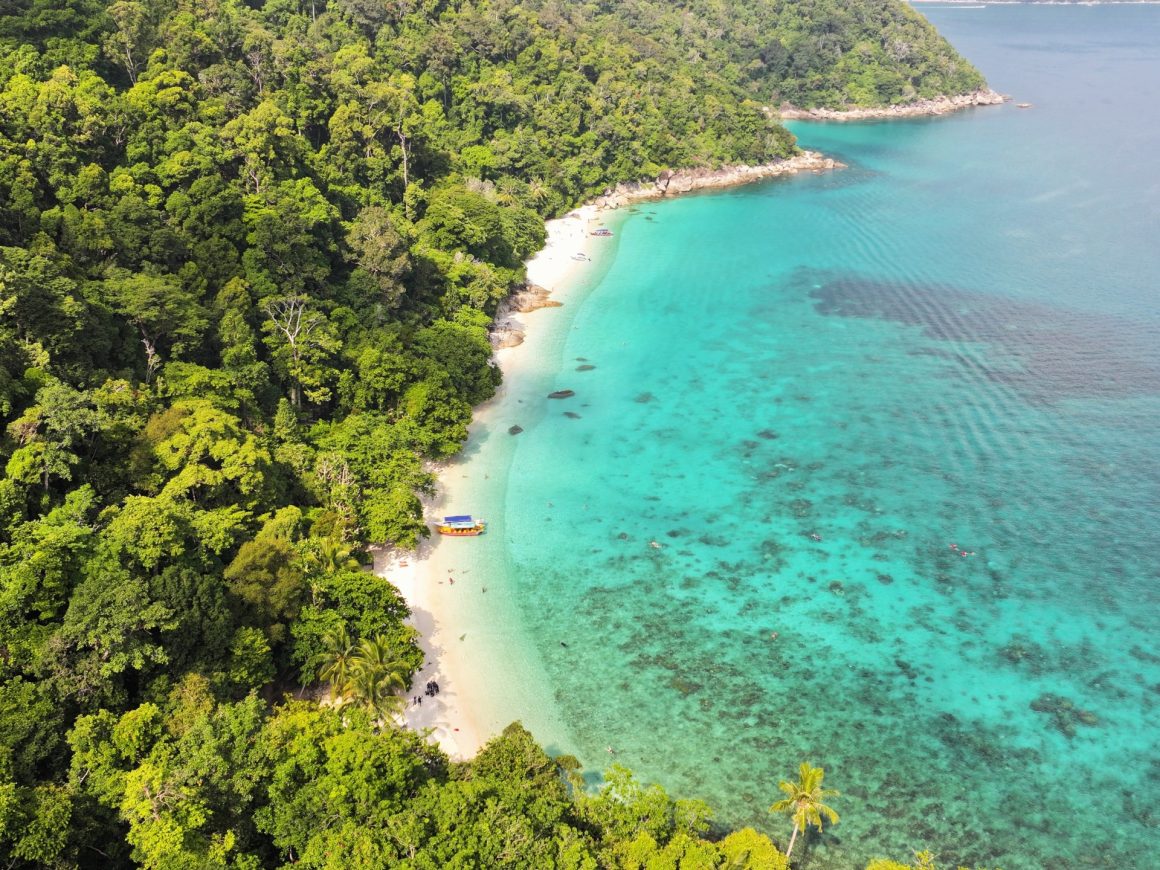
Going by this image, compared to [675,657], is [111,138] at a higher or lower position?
higher

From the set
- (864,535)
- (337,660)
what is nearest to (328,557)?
(337,660)

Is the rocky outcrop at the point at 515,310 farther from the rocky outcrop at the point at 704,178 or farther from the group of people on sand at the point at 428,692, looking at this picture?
the group of people on sand at the point at 428,692

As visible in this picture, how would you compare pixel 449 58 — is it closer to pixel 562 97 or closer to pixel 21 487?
pixel 562 97

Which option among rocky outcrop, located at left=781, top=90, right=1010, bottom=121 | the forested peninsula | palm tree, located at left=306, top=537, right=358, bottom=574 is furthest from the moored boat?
rocky outcrop, located at left=781, top=90, right=1010, bottom=121

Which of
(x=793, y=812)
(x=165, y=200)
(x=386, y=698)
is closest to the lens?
(x=793, y=812)

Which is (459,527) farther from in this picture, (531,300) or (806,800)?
(531,300)

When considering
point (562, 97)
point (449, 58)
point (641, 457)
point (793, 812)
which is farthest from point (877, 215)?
point (793, 812)

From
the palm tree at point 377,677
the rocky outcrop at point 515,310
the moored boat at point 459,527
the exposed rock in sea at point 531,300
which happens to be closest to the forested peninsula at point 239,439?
the palm tree at point 377,677
